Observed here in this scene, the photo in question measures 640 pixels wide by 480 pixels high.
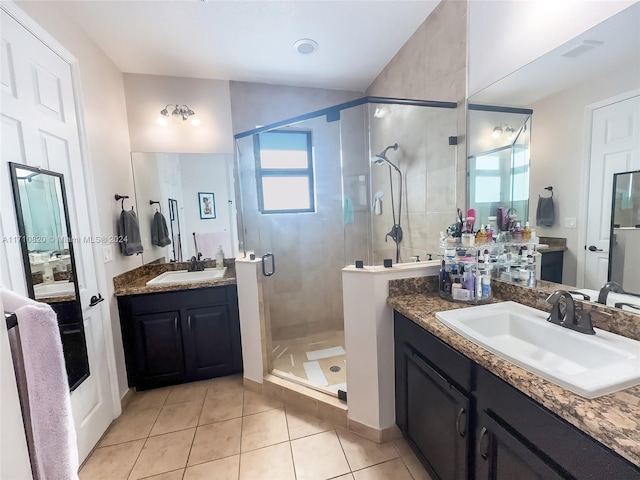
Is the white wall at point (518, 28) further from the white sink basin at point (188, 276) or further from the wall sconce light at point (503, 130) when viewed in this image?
the white sink basin at point (188, 276)

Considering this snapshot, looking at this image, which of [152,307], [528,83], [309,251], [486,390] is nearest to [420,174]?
[528,83]

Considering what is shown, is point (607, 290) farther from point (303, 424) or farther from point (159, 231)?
point (159, 231)

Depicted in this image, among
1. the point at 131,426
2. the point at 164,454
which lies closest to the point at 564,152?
the point at 164,454

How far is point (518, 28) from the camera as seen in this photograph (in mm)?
1333

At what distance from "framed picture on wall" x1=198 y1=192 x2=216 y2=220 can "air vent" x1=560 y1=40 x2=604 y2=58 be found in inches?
102

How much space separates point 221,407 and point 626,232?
248cm

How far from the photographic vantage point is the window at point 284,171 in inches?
98.0

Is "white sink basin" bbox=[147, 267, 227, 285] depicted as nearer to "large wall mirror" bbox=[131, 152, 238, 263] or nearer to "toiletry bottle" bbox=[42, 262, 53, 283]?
"large wall mirror" bbox=[131, 152, 238, 263]

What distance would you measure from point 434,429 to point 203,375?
1.87m

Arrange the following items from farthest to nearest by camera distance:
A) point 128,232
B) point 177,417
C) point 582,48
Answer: point 128,232 → point 177,417 → point 582,48

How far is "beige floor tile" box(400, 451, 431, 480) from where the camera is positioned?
1393mm

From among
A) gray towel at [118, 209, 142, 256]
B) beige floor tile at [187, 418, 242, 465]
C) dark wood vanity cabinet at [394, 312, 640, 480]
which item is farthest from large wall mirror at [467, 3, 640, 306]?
gray towel at [118, 209, 142, 256]

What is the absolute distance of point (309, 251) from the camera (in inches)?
114

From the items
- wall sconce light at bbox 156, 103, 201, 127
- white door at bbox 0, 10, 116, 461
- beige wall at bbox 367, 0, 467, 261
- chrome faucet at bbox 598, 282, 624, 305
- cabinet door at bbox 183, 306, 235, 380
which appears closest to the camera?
chrome faucet at bbox 598, 282, 624, 305
